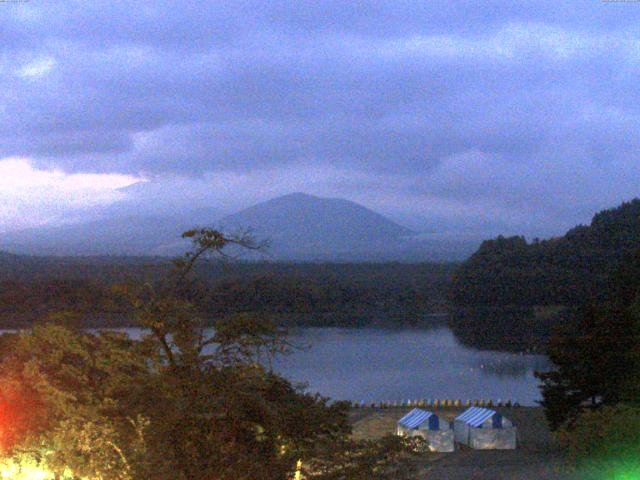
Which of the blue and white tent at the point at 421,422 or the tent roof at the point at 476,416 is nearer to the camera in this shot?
the blue and white tent at the point at 421,422

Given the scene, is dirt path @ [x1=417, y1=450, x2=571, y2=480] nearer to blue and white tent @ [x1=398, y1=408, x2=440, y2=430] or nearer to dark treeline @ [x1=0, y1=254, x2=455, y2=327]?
blue and white tent @ [x1=398, y1=408, x2=440, y2=430]

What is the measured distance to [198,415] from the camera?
4.78 meters

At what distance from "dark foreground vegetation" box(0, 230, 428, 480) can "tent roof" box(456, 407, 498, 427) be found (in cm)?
850

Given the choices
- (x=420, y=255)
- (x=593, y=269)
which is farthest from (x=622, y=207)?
(x=420, y=255)

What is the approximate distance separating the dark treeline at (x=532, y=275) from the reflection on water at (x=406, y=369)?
8301mm

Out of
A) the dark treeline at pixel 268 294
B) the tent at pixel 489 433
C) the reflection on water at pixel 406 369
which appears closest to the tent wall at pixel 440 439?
the tent at pixel 489 433

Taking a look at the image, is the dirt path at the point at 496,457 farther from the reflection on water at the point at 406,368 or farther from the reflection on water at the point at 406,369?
the reflection on water at the point at 406,369

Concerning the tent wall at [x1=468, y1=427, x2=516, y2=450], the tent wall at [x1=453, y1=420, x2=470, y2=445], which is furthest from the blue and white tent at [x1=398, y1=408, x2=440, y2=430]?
the tent wall at [x1=468, y1=427, x2=516, y2=450]

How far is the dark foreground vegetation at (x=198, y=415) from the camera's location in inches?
191

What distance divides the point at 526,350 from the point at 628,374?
21.0 meters

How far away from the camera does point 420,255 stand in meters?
106

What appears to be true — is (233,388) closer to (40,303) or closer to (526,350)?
(526,350)

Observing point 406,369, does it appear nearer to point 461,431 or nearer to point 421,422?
point 461,431

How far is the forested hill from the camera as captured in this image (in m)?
45.7
